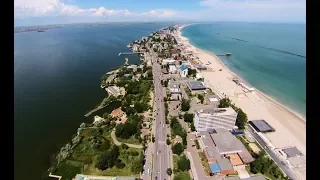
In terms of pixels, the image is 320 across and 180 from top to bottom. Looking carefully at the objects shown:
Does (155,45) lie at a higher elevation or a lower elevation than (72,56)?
higher

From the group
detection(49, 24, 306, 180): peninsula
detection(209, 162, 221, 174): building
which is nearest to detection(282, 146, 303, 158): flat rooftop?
detection(49, 24, 306, 180): peninsula

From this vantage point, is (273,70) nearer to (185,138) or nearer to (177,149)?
(185,138)

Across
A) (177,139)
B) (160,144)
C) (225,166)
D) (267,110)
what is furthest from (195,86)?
(225,166)

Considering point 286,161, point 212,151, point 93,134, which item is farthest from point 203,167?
point 93,134

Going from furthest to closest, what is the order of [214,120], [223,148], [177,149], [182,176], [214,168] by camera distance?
[214,120], [223,148], [177,149], [214,168], [182,176]
